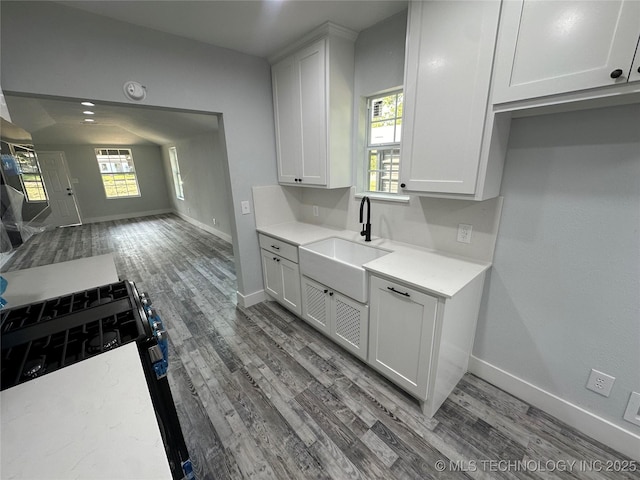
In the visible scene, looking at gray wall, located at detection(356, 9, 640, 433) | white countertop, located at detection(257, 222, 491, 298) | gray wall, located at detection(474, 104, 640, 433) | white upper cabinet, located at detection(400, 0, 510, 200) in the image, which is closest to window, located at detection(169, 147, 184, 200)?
white countertop, located at detection(257, 222, 491, 298)

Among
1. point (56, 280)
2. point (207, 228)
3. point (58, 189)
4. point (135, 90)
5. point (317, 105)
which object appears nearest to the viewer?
point (56, 280)

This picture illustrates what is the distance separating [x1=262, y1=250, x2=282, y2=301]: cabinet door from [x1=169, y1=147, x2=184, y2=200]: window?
5.83 metres

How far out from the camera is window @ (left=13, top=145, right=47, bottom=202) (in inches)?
51.9

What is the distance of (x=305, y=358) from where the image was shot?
218cm

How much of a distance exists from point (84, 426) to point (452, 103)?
77.5 inches

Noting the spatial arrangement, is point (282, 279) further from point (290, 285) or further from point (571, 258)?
point (571, 258)

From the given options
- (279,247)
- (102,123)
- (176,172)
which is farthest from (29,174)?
(176,172)

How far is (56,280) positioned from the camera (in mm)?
1527

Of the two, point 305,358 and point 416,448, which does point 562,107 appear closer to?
point 416,448

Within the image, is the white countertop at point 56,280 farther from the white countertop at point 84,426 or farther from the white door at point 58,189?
the white door at point 58,189

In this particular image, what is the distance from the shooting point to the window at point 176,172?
23.9 ft

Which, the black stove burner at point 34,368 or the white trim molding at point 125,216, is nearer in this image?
the black stove burner at point 34,368

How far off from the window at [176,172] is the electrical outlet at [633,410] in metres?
8.51

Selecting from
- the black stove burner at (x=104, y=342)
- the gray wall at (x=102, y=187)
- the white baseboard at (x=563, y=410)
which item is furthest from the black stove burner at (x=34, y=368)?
the gray wall at (x=102, y=187)
